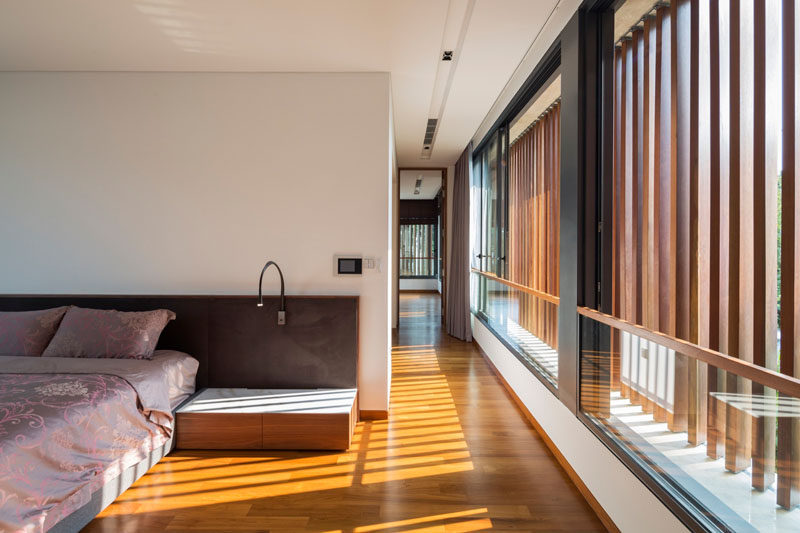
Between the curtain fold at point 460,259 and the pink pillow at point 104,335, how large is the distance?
4.09m

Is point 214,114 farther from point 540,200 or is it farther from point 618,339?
point 618,339

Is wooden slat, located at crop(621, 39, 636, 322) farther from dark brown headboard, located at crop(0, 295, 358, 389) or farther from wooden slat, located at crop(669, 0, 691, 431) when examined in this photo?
dark brown headboard, located at crop(0, 295, 358, 389)

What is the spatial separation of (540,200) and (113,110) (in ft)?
11.4

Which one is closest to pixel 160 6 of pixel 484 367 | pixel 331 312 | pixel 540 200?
pixel 331 312

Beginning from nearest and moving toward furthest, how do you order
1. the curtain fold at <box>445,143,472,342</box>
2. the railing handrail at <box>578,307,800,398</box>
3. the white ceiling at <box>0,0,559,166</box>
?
1. the railing handrail at <box>578,307,800,398</box>
2. the white ceiling at <box>0,0,559,166</box>
3. the curtain fold at <box>445,143,472,342</box>

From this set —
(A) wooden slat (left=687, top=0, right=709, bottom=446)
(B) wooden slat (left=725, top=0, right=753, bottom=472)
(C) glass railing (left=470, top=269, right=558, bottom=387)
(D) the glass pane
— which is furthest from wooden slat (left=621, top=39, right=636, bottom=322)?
(D) the glass pane

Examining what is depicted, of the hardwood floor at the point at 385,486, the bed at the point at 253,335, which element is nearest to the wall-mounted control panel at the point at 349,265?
the bed at the point at 253,335

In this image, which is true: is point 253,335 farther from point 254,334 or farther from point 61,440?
point 61,440

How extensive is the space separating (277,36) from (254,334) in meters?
2.00

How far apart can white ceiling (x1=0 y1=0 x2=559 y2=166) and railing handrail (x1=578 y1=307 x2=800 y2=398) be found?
1.81 metres

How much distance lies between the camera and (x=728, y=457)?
4.48 feet

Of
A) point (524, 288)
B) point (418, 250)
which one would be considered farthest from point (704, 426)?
point (418, 250)

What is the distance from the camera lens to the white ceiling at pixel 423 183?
8.74m

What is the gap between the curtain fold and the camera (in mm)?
6184
